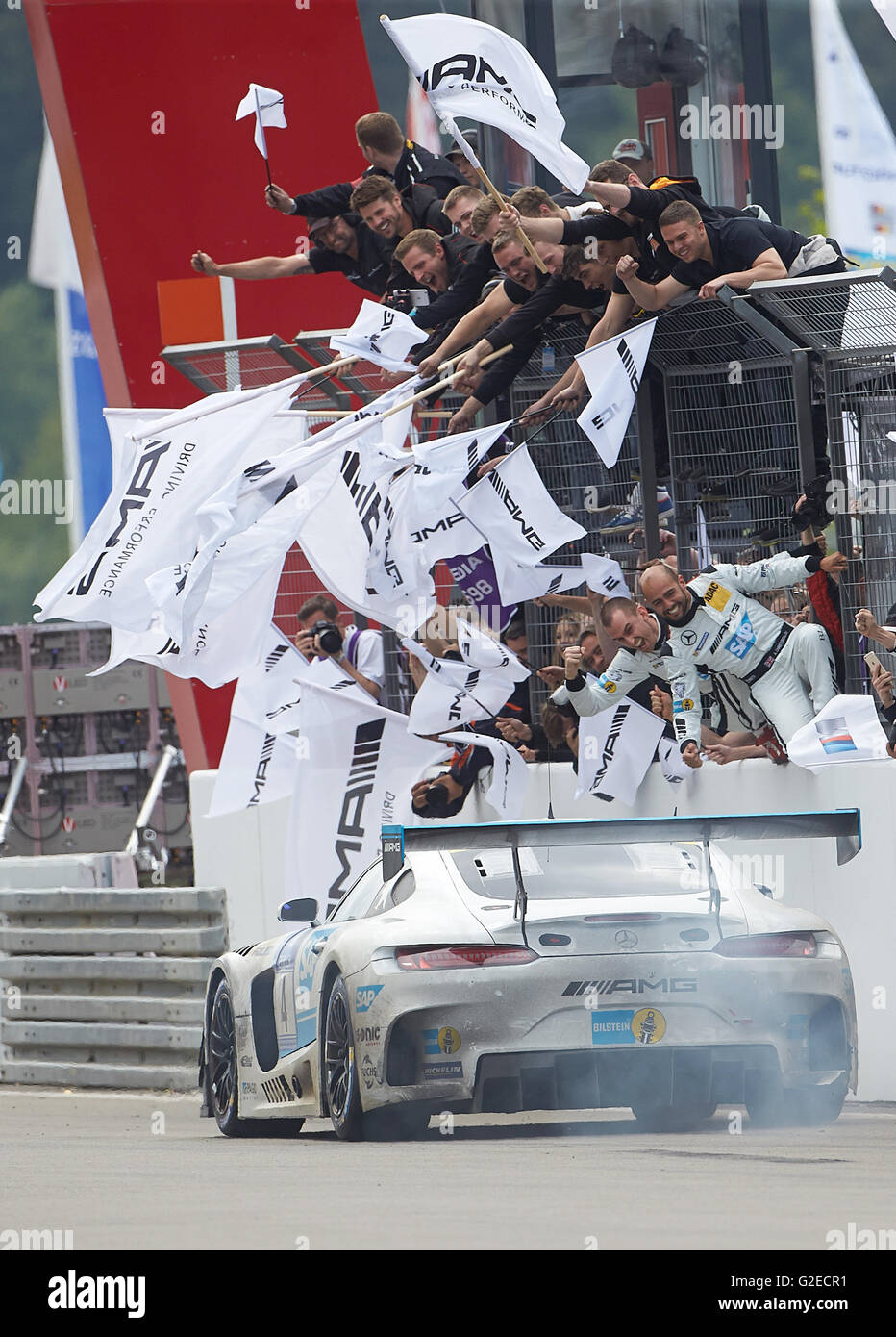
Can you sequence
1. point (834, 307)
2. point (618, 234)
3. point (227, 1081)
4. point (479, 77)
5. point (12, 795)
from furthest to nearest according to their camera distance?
1. point (12, 795)
2. point (479, 77)
3. point (618, 234)
4. point (834, 307)
5. point (227, 1081)

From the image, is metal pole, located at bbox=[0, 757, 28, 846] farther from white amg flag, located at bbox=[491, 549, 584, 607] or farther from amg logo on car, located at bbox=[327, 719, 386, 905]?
A: white amg flag, located at bbox=[491, 549, 584, 607]

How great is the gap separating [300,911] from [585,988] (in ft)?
6.76

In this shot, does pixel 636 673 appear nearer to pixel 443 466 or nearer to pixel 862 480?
pixel 443 466

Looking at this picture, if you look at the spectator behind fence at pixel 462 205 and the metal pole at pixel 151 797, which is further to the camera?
the metal pole at pixel 151 797

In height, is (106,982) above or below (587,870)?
below

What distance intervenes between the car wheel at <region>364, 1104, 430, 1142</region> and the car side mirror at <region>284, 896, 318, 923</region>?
134 centimetres

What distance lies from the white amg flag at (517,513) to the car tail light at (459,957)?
4109 mm

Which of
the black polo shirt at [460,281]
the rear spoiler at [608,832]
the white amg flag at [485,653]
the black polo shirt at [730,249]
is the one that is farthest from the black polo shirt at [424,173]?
the rear spoiler at [608,832]

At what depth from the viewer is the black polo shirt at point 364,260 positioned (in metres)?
14.0

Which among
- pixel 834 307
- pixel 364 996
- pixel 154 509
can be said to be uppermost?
pixel 834 307

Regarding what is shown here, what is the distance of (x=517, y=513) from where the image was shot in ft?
43.2

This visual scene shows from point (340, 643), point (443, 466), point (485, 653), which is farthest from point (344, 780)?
point (443, 466)

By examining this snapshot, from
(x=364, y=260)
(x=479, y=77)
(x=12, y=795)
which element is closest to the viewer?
(x=479, y=77)

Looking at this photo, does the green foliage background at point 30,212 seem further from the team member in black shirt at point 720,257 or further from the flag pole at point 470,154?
the team member in black shirt at point 720,257
